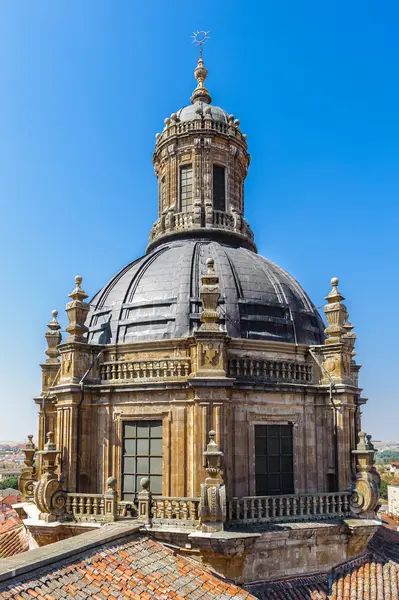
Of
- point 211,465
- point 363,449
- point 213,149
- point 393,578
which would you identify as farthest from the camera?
point 213,149

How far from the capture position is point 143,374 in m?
18.5

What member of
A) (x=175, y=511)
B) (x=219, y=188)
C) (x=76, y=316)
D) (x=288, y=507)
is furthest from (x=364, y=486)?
(x=219, y=188)

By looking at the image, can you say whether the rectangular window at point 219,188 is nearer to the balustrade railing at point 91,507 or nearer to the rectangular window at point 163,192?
the rectangular window at point 163,192

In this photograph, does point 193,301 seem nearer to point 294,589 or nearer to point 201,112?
point 294,589

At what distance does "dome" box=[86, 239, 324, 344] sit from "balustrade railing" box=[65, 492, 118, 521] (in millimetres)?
5325

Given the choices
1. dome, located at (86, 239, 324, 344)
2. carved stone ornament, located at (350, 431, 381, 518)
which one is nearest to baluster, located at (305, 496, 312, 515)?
carved stone ornament, located at (350, 431, 381, 518)

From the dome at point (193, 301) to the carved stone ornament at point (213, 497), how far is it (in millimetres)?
4668

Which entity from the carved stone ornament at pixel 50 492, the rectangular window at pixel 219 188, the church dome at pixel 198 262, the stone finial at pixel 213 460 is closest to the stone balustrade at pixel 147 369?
the church dome at pixel 198 262

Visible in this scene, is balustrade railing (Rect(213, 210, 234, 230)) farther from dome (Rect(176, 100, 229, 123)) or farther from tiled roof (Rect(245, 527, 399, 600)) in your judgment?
tiled roof (Rect(245, 527, 399, 600))

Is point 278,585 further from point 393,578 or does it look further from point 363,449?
point 363,449

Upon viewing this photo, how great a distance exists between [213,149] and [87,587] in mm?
18652

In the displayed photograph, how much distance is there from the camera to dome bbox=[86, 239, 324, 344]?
19.8 m

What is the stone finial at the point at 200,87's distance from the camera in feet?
90.5

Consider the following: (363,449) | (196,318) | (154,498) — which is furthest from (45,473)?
(363,449)
